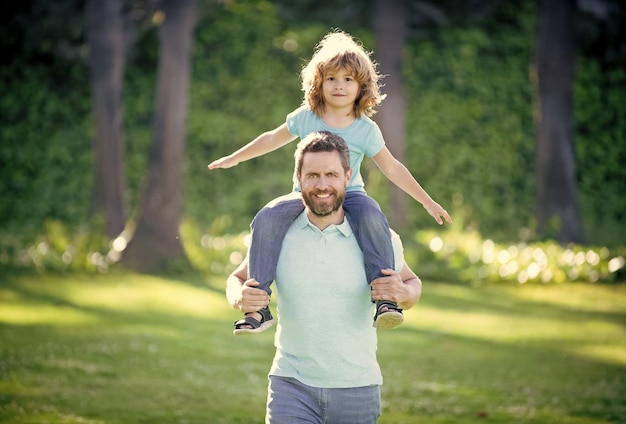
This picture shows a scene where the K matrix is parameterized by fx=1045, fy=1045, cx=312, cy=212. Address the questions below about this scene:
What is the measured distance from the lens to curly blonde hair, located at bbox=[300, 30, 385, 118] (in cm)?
416

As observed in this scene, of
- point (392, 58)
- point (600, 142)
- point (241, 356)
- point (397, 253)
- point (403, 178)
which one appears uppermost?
point (392, 58)

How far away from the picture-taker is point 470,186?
16.3m

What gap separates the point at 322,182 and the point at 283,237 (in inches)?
→ 12.8

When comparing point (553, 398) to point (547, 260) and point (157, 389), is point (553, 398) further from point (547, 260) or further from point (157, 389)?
point (547, 260)

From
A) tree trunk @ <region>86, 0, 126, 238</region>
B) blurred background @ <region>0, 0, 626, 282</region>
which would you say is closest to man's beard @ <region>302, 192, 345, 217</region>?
blurred background @ <region>0, 0, 626, 282</region>

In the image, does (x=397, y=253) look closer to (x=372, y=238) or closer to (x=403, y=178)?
(x=372, y=238)

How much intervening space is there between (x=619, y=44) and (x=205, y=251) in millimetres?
7180

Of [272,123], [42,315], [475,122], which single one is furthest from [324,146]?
[475,122]

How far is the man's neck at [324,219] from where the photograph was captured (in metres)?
3.84

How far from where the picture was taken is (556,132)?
14180mm

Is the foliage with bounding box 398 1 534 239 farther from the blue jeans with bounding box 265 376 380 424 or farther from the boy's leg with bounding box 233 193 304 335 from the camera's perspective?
the blue jeans with bounding box 265 376 380 424

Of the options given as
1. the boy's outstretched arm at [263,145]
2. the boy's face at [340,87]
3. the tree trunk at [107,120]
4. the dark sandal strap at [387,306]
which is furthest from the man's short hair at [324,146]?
the tree trunk at [107,120]

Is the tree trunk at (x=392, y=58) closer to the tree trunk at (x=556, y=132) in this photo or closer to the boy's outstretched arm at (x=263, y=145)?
the tree trunk at (x=556, y=132)

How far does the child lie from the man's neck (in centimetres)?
8
